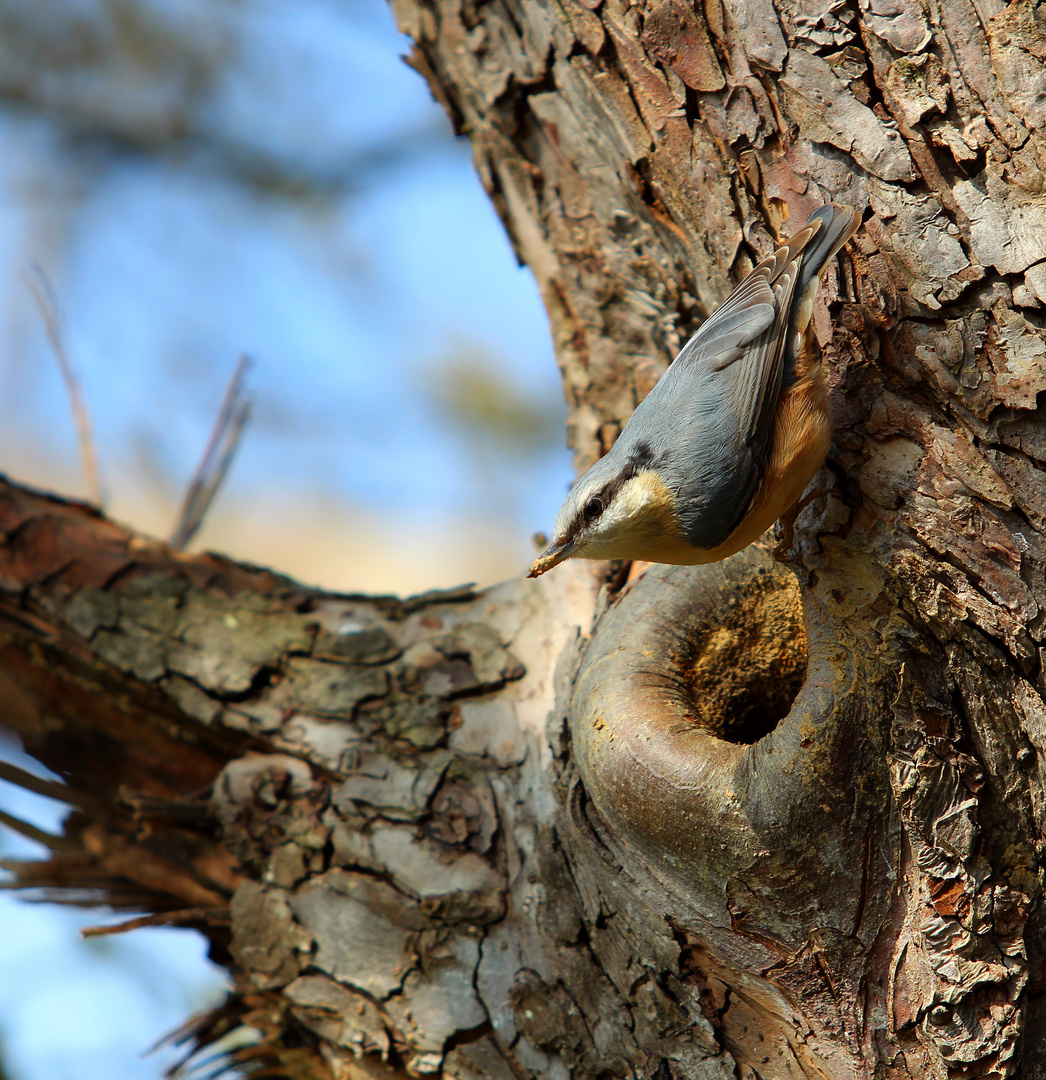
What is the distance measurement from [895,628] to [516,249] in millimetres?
1517

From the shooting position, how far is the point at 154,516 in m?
7.27

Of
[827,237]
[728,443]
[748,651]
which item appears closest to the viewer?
[827,237]

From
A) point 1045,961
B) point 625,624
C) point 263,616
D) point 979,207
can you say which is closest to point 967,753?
point 1045,961

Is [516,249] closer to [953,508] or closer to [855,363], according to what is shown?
[855,363]

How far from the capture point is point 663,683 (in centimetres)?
172

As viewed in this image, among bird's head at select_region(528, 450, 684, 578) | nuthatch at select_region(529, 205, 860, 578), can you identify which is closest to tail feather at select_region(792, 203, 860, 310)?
nuthatch at select_region(529, 205, 860, 578)

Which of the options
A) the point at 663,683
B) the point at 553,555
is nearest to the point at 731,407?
the point at 553,555

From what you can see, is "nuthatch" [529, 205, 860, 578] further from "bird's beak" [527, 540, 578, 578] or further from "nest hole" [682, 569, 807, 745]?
→ "nest hole" [682, 569, 807, 745]

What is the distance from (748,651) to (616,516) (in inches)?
18.6

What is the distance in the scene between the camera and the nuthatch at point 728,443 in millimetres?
1579

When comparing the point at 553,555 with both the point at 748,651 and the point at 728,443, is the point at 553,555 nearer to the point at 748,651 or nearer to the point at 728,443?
the point at 728,443

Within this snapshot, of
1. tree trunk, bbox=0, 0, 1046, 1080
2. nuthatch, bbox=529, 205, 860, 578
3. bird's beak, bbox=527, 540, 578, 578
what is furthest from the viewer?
bird's beak, bbox=527, 540, 578, 578

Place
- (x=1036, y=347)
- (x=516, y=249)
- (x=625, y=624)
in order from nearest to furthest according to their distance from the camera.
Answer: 1. (x=1036, y=347)
2. (x=625, y=624)
3. (x=516, y=249)

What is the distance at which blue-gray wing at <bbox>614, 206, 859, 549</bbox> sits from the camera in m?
1.60
